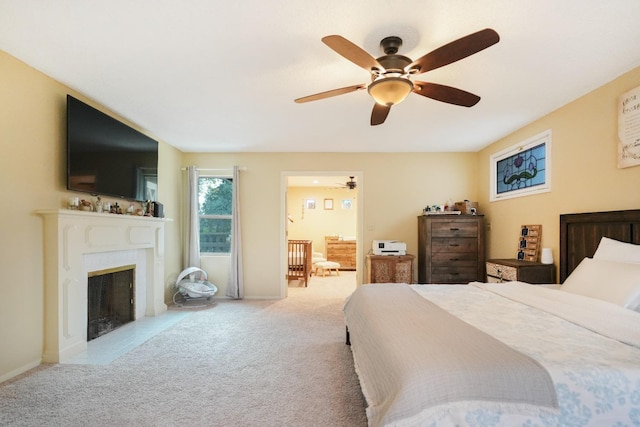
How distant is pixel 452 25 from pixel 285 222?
3772mm

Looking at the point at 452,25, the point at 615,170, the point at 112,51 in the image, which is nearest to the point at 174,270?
the point at 112,51

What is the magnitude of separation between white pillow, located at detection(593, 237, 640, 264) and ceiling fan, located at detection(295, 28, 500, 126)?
5.17 feet

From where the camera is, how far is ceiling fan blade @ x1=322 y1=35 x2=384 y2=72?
1611 mm

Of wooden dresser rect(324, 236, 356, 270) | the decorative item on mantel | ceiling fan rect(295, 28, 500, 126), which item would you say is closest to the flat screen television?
ceiling fan rect(295, 28, 500, 126)

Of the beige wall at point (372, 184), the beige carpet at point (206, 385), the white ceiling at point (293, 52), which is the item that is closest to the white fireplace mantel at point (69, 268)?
the beige carpet at point (206, 385)

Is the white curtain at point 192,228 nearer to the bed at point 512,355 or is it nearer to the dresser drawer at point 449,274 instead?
the bed at point 512,355

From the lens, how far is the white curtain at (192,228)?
4949 mm

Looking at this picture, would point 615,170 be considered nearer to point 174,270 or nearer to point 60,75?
point 60,75

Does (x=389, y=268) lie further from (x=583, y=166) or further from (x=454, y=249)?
(x=583, y=166)

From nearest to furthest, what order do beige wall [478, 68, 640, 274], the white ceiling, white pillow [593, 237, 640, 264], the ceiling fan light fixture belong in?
1. the white ceiling
2. the ceiling fan light fixture
3. white pillow [593, 237, 640, 264]
4. beige wall [478, 68, 640, 274]

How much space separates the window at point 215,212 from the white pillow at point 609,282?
4.51 m

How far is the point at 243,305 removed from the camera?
461 cm

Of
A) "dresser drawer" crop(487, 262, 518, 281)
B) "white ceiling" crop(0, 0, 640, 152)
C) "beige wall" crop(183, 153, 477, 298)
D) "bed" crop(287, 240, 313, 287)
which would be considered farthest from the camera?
"bed" crop(287, 240, 313, 287)

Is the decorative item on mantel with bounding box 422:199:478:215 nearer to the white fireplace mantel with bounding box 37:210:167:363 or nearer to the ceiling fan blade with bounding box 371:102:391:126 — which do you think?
the ceiling fan blade with bounding box 371:102:391:126
